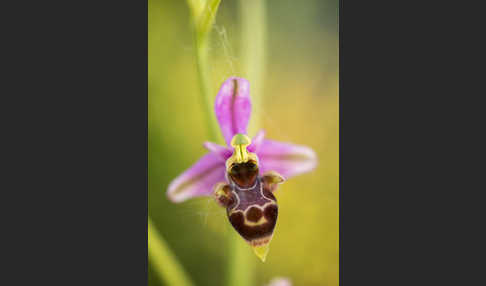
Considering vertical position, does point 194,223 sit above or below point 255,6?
below

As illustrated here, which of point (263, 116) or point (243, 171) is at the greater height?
point (263, 116)

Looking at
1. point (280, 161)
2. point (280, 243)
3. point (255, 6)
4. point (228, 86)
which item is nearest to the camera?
point (228, 86)

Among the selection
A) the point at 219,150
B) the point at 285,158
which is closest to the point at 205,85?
the point at 219,150

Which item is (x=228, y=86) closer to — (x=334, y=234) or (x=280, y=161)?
(x=280, y=161)

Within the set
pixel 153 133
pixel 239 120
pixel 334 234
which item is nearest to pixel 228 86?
pixel 239 120

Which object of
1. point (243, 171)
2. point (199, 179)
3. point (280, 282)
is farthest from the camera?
point (280, 282)

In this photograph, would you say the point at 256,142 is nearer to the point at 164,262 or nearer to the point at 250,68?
the point at 250,68
